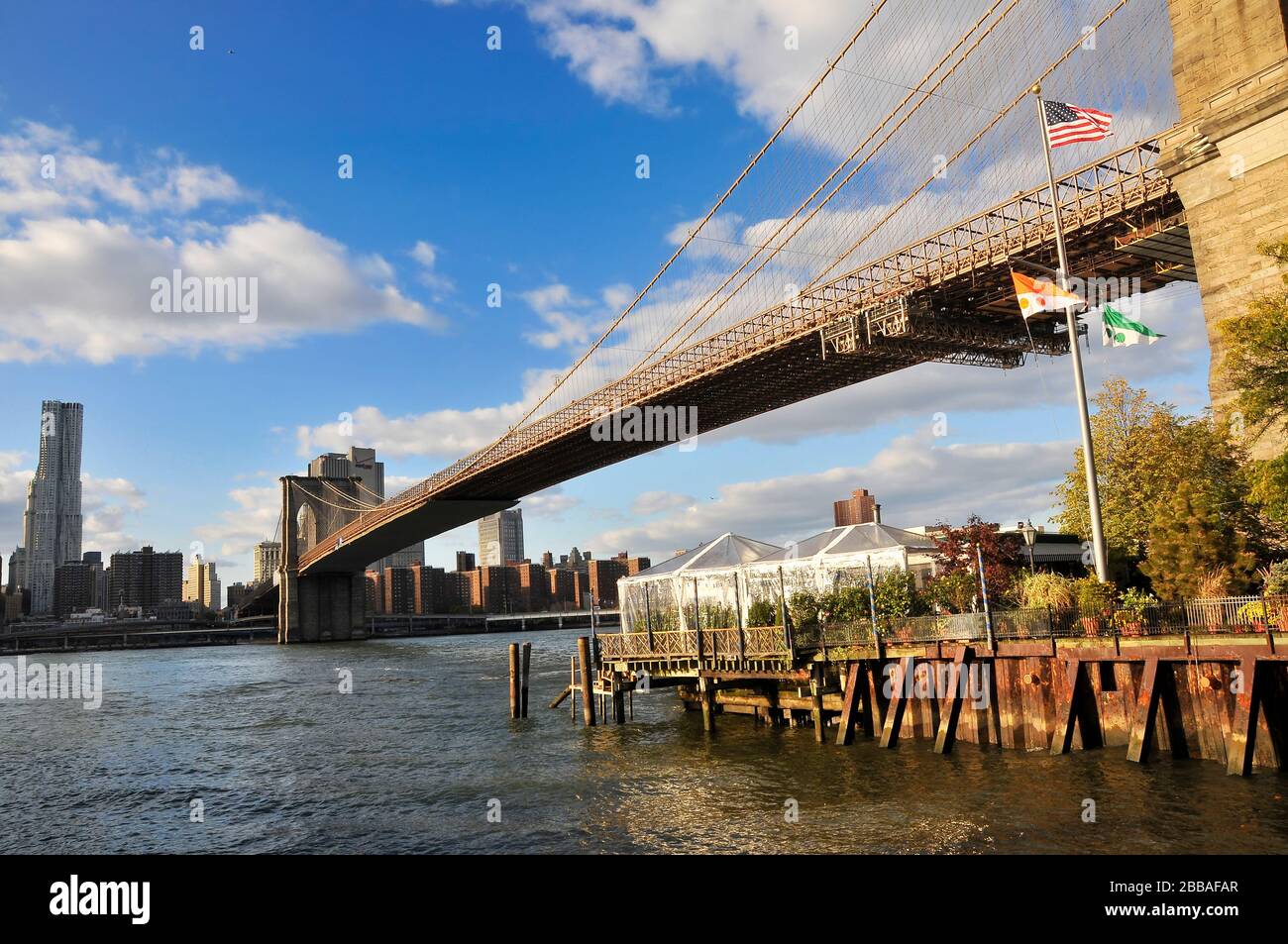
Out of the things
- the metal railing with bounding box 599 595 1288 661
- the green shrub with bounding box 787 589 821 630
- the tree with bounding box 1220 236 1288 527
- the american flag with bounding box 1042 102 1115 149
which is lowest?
the metal railing with bounding box 599 595 1288 661

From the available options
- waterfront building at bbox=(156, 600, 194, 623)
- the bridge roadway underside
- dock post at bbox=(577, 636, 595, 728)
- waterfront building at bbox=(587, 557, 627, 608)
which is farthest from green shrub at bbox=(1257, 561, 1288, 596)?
waterfront building at bbox=(156, 600, 194, 623)

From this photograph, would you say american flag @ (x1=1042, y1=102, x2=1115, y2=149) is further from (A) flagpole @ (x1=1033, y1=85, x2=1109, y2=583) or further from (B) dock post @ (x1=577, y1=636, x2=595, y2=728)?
(B) dock post @ (x1=577, y1=636, x2=595, y2=728)

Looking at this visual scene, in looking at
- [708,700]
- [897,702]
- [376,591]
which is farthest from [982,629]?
[376,591]

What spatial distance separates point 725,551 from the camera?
27.2 meters

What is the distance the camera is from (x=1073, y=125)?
17.6m

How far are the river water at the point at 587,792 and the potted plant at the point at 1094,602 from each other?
7.08ft

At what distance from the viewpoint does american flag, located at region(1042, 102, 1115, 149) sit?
57.4ft

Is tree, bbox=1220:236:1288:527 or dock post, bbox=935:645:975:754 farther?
dock post, bbox=935:645:975:754

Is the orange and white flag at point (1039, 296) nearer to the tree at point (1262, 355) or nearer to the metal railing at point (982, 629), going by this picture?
the tree at point (1262, 355)

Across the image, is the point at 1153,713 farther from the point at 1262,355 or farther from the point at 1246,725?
the point at 1262,355

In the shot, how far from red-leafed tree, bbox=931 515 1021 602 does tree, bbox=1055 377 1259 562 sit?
109 inches

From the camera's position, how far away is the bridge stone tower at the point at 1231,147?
1923 cm

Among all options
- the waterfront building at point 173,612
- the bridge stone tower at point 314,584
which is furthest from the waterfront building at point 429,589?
the bridge stone tower at point 314,584
